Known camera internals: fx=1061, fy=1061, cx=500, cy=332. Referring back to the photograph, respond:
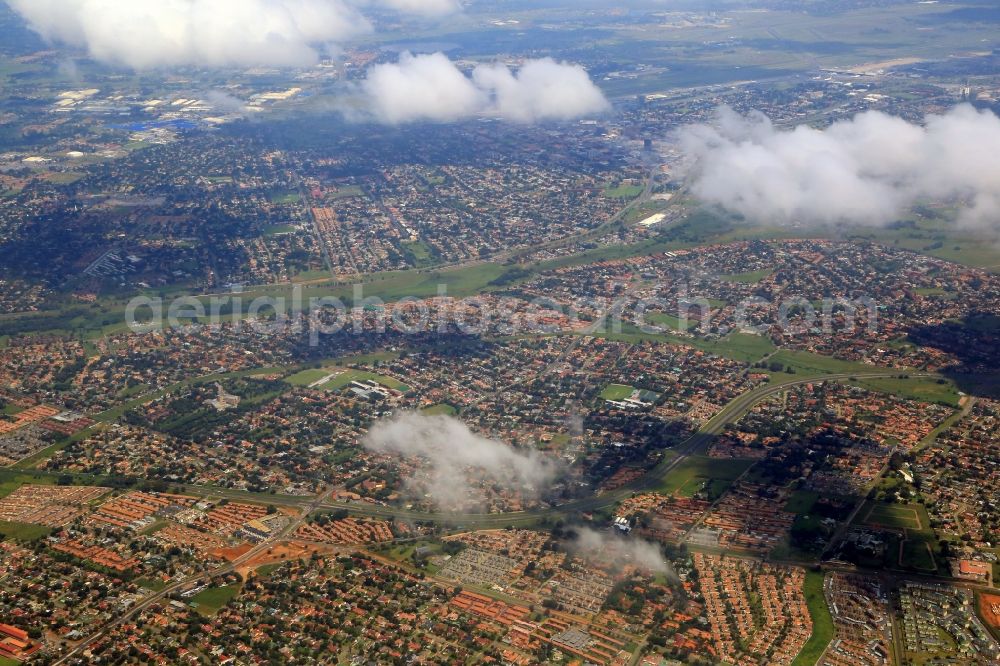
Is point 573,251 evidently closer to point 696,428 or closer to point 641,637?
point 696,428

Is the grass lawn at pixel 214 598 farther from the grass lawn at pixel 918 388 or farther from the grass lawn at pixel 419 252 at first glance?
the grass lawn at pixel 419 252

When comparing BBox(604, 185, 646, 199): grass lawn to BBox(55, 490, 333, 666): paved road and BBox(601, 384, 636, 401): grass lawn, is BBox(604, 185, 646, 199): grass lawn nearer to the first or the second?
BBox(601, 384, 636, 401): grass lawn

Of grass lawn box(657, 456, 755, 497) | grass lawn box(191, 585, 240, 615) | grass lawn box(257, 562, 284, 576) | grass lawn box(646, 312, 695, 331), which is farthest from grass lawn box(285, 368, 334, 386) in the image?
grass lawn box(657, 456, 755, 497)

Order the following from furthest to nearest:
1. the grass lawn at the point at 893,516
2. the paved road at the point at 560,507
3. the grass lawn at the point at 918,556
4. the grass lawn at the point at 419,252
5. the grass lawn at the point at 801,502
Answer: the grass lawn at the point at 419,252 → the paved road at the point at 560,507 → the grass lawn at the point at 801,502 → the grass lawn at the point at 893,516 → the grass lawn at the point at 918,556

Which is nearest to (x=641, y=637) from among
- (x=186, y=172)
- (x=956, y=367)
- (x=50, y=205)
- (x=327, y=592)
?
(x=327, y=592)

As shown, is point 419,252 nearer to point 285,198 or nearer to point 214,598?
point 285,198

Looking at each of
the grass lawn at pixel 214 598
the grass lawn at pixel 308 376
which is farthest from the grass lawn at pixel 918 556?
the grass lawn at pixel 308 376
